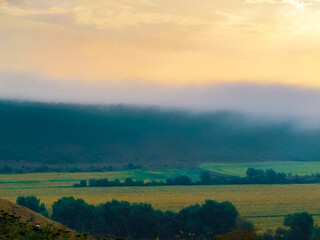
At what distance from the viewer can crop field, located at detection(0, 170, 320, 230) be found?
221 ft

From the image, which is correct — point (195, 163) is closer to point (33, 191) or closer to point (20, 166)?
point (20, 166)

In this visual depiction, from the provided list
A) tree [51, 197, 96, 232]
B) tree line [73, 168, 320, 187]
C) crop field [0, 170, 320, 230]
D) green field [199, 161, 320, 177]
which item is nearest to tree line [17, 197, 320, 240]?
tree [51, 197, 96, 232]

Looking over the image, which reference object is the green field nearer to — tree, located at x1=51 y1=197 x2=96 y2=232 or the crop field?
the crop field

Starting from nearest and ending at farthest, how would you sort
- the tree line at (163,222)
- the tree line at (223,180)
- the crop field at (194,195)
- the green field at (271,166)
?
the tree line at (163,222) → the crop field at (194,195) → the tree line at (223,180) → the green field at (271,166)

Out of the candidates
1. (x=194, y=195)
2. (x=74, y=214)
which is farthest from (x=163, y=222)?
(x=194, y=195)

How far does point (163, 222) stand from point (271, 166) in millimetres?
120505

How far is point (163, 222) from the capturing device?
42906 millimetres

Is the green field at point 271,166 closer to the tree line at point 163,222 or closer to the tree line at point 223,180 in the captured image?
the tree line at point 223,180

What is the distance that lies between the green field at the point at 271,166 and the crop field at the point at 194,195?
37.4 meters

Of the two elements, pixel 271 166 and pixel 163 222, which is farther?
pixel 271 166

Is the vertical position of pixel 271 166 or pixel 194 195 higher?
pixel 271 166

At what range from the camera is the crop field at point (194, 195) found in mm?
67312

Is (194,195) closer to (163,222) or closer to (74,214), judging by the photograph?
(74,214)

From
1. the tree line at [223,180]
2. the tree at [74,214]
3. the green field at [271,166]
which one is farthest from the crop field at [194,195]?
the green field at [271,166]
